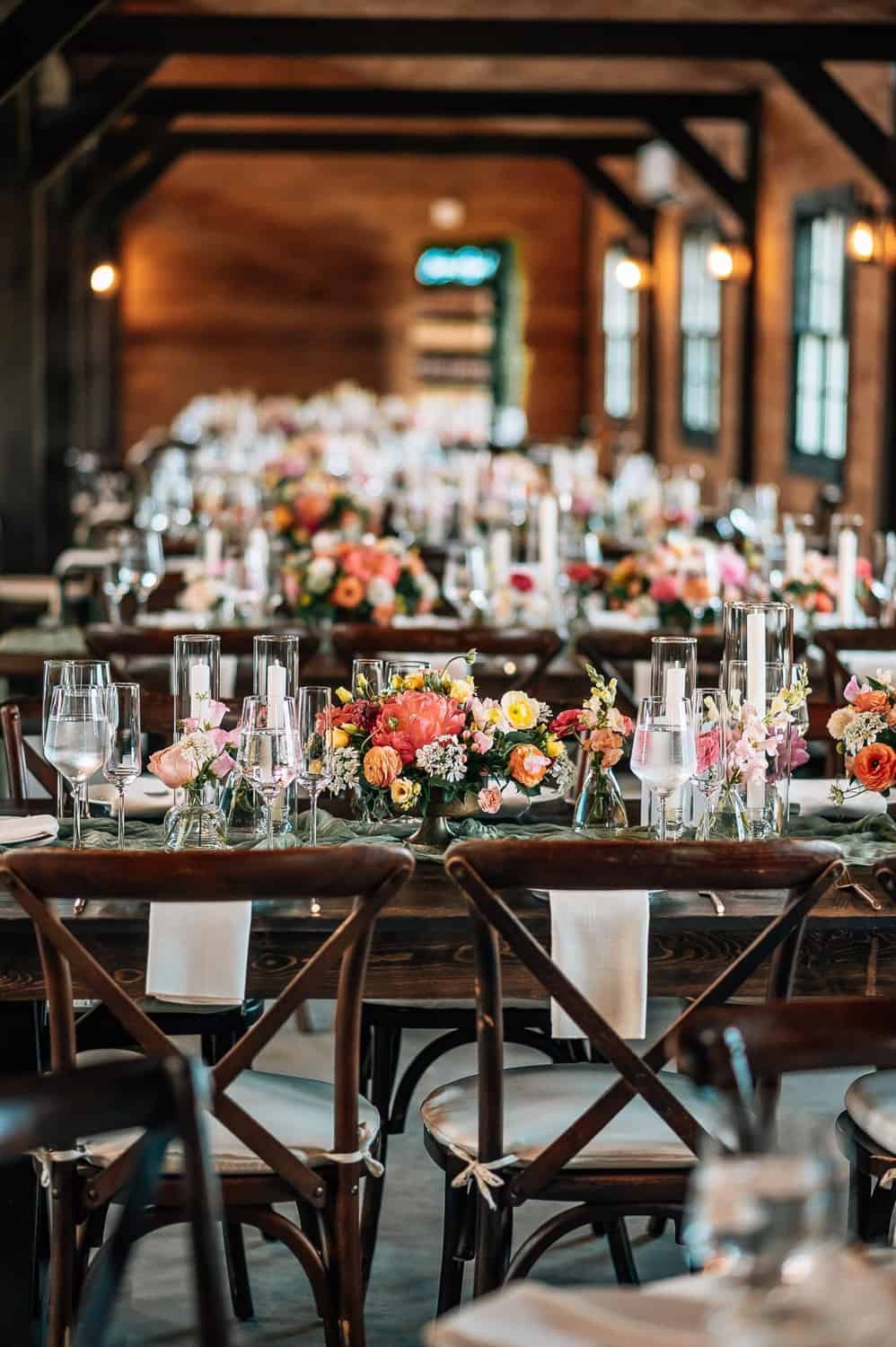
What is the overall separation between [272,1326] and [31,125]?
9134 mm

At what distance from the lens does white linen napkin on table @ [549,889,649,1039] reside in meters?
2.79

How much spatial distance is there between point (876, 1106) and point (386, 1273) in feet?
3.49

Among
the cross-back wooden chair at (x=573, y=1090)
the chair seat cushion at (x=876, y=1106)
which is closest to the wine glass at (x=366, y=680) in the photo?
the cross-back wooden chair at (x=573, y=1090)

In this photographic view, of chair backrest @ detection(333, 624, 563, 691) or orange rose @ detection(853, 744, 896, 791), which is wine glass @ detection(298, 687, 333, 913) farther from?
chair backrest @ detection(333, 624, 563, 691)

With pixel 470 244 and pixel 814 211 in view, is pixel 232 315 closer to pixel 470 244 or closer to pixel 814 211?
pixel 470 244

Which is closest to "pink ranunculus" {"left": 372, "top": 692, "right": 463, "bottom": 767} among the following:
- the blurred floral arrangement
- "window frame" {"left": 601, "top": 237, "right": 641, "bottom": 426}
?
the blurred floral arrangement

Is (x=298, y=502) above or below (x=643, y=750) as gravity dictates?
above

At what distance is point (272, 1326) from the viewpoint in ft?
10.9

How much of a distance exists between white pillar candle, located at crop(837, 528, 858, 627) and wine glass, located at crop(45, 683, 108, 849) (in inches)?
123

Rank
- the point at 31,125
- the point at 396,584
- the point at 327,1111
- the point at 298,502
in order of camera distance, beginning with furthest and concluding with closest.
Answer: the point at 31,125 < the point at 298,502 < the point at 396,584 < the point at 327,1111

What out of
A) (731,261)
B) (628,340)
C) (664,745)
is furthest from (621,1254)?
(628,340)

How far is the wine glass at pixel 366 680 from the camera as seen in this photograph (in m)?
3.30

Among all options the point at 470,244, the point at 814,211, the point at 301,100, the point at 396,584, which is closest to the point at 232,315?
the point at 470,244

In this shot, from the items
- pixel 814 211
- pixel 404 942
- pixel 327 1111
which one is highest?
pixel 814 211
